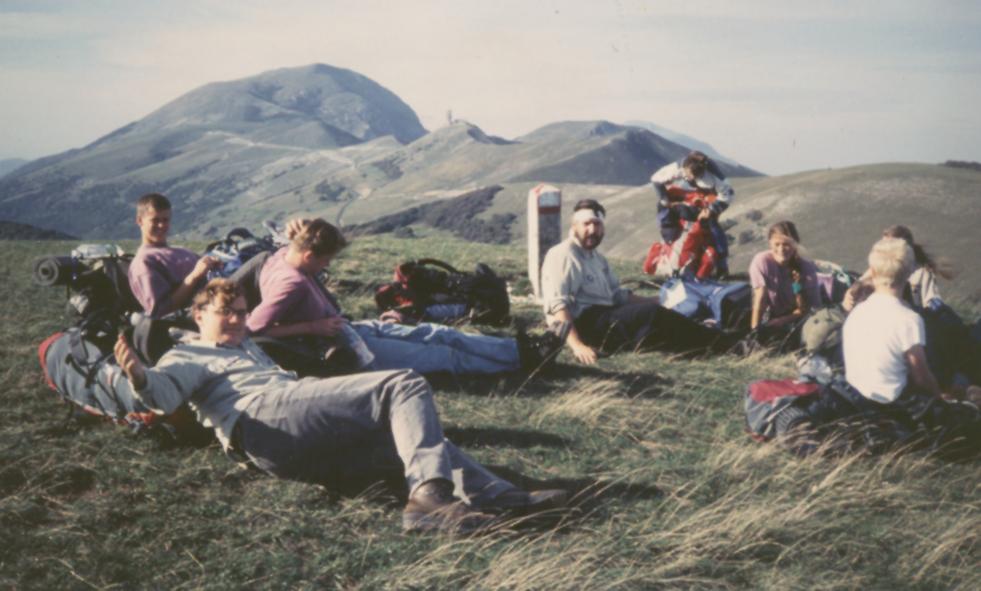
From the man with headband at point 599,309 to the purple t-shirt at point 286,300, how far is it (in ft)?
8.82

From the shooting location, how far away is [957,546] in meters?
3.81

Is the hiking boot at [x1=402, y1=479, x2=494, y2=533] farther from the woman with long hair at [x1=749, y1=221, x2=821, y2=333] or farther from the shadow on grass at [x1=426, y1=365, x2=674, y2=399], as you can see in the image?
the woman with long hair at [x1=749, y1=221, x2=821, y2=333]

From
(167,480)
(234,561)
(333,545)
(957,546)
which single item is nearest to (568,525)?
(333,545)

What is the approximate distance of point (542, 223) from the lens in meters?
11.3

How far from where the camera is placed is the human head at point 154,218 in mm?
6504

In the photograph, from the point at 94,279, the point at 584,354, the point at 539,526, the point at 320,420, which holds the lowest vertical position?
the point at 539,526

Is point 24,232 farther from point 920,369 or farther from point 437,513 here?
→ point 920,369

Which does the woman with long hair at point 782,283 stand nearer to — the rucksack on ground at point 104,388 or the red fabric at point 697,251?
the red fabric at point 697,251

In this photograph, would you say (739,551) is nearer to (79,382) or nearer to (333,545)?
(333,545)

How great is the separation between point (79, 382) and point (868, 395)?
5.63 metres

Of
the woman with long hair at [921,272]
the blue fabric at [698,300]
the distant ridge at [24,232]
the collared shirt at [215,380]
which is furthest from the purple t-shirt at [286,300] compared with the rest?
the distant ridge at [24,232]

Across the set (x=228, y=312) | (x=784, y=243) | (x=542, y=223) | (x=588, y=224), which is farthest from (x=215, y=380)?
(x=542, y=223)

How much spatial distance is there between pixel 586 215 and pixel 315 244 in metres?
3.11

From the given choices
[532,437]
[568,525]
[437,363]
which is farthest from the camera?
[437,363]
